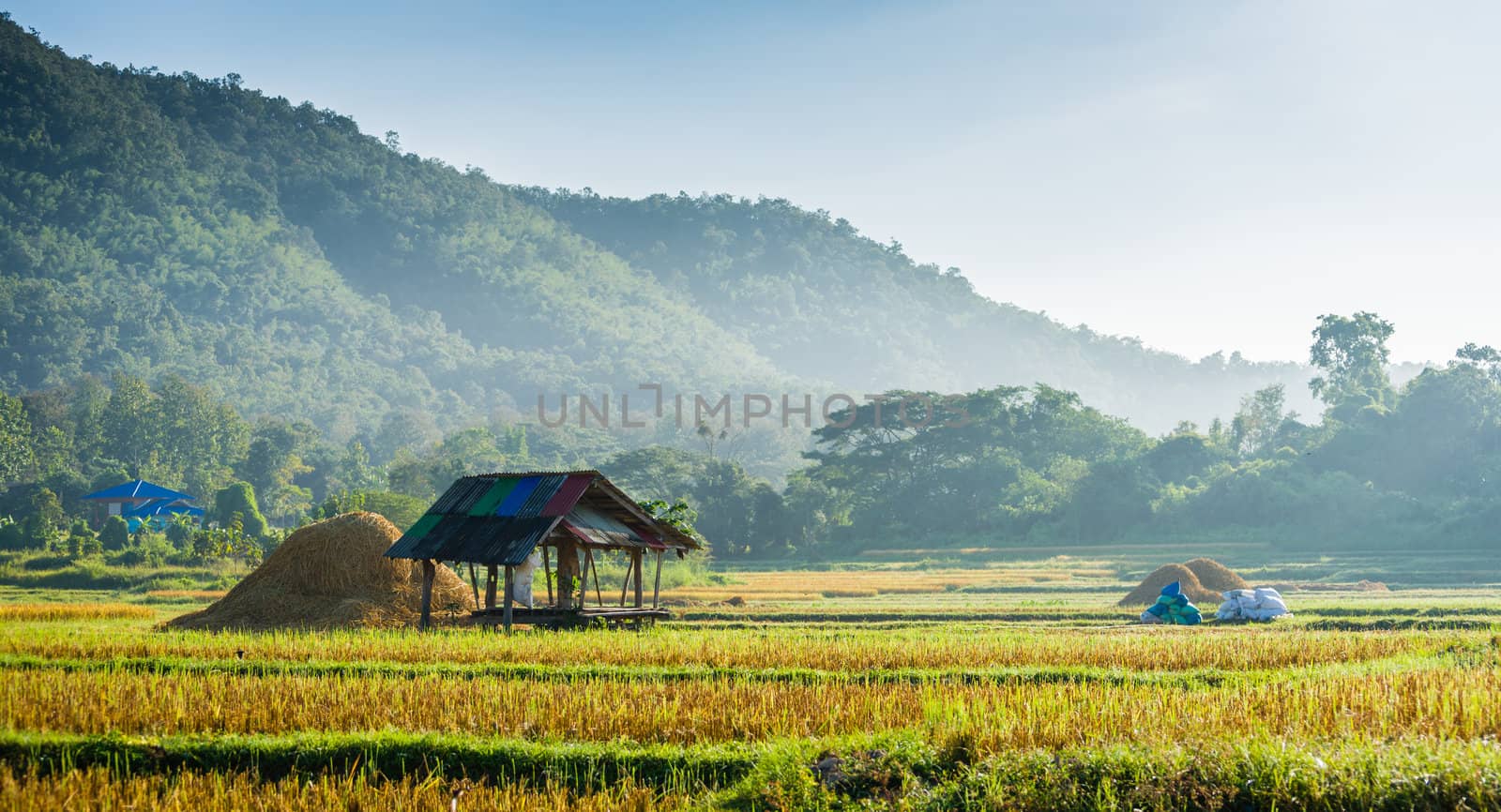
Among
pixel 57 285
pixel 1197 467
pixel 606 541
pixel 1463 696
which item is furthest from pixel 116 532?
pixel 57 285

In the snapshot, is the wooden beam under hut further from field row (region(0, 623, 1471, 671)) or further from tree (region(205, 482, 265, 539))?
tree (region(205, 482, 265, 539))

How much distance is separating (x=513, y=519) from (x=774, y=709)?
524 inches

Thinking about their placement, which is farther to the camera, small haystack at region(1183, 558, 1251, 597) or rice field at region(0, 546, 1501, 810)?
small haystack at region(1183, 558, 1251, 597)

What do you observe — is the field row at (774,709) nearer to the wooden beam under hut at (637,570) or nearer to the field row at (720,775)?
A: the field row at (720,775)

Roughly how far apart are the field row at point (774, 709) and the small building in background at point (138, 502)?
69.8 metres

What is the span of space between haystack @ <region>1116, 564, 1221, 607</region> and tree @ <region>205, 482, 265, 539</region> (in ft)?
170

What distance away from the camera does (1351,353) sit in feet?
318

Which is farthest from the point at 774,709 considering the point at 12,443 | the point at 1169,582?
the point at 12,443

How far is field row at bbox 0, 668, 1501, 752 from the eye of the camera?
9781mm

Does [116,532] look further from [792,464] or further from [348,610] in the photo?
[792,464]

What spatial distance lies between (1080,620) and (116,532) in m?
48.7

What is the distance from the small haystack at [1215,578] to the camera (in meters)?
34.7

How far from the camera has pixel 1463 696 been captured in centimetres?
1062

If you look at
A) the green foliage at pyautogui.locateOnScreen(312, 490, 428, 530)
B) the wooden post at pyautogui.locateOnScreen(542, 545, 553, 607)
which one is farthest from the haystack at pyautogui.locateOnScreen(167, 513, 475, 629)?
the green foliage at pyautogui.locateOnScreen(312, 490, 428, 530)
